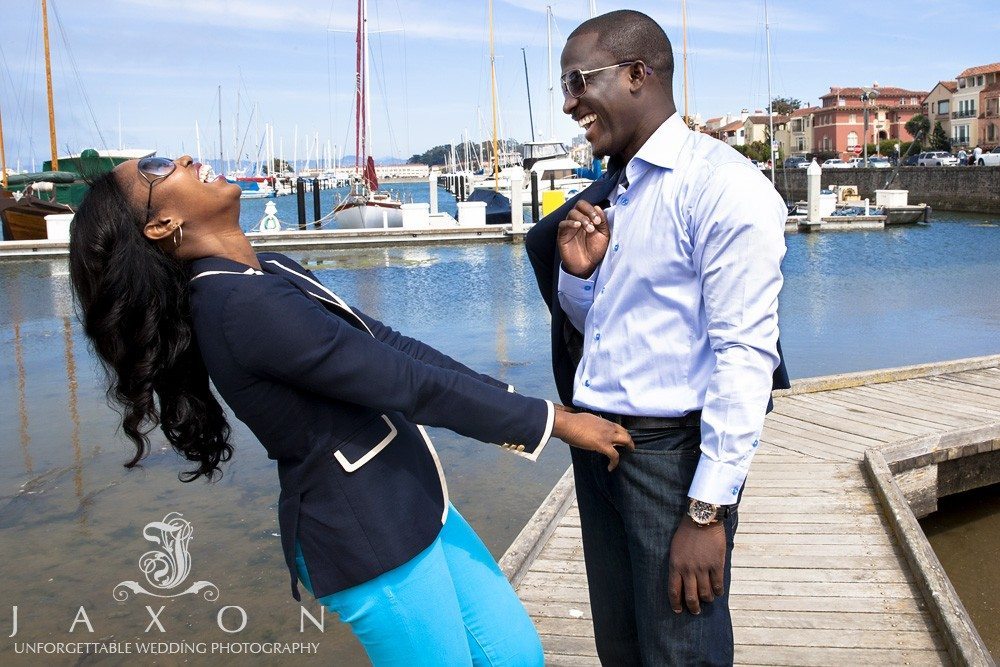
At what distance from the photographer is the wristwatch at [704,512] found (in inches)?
69.3

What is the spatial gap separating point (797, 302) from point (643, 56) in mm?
13665

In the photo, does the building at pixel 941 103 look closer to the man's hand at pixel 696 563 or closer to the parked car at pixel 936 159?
the parked car at pixel 936 159

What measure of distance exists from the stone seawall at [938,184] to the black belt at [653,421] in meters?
42.3

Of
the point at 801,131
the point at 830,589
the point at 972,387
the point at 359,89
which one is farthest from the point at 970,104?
the point at 830,589

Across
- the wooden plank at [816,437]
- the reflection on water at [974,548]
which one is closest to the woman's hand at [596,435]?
the reflection on water at [974,548]

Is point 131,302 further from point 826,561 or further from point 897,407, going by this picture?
point 897,407

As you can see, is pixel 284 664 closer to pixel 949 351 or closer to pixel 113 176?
pixel 113 176

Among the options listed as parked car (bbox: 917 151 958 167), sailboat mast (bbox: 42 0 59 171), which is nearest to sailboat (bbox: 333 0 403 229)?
sailboat mast (bbox: 42 0 59 171)

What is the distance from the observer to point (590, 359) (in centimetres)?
200

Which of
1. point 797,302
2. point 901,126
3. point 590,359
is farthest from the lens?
point 901,126

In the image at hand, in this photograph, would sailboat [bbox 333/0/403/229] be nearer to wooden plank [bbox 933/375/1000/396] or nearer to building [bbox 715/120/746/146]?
wooden plank [bbox 933/375/1000/396]

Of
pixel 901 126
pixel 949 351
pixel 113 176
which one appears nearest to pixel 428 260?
pixel 949 351

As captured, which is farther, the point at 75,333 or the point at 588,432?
the point at 75,333

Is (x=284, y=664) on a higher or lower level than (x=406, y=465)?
lower
